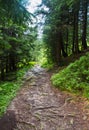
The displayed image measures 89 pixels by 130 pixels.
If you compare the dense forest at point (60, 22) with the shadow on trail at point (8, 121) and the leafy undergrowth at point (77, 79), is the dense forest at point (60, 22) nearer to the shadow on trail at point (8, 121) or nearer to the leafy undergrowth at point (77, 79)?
the leafy undergrowth at point (77, 79)

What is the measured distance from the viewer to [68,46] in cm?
2214

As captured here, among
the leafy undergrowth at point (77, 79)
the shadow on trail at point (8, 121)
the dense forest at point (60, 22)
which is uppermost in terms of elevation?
the dense forest at point (60, 22)

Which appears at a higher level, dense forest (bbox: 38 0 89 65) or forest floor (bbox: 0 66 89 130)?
dense forest (bbox: 38 0 89 65)

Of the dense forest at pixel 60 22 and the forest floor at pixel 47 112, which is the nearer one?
the forest floor at pixel 47 112

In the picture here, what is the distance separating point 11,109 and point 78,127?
2991mm

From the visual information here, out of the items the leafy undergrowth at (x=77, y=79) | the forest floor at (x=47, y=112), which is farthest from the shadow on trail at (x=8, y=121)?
the leafy undergrowth at (x=77, y=79)

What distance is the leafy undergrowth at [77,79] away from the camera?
9102 millimetres

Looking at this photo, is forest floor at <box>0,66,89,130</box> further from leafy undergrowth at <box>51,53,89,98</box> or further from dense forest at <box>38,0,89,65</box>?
dense forest at <box>38,0,89,65</box>

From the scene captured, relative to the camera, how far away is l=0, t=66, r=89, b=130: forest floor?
20.8ft

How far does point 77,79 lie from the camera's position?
9.86 meters

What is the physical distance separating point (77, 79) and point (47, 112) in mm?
3157

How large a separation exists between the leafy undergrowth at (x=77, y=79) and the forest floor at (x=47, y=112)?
41 cm

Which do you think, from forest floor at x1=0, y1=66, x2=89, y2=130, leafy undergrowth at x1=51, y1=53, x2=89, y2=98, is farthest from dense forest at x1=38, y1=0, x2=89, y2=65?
forest floor at x1=0, y1=66, x2=89, y2=130

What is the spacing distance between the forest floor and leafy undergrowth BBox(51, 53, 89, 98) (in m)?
0.41
